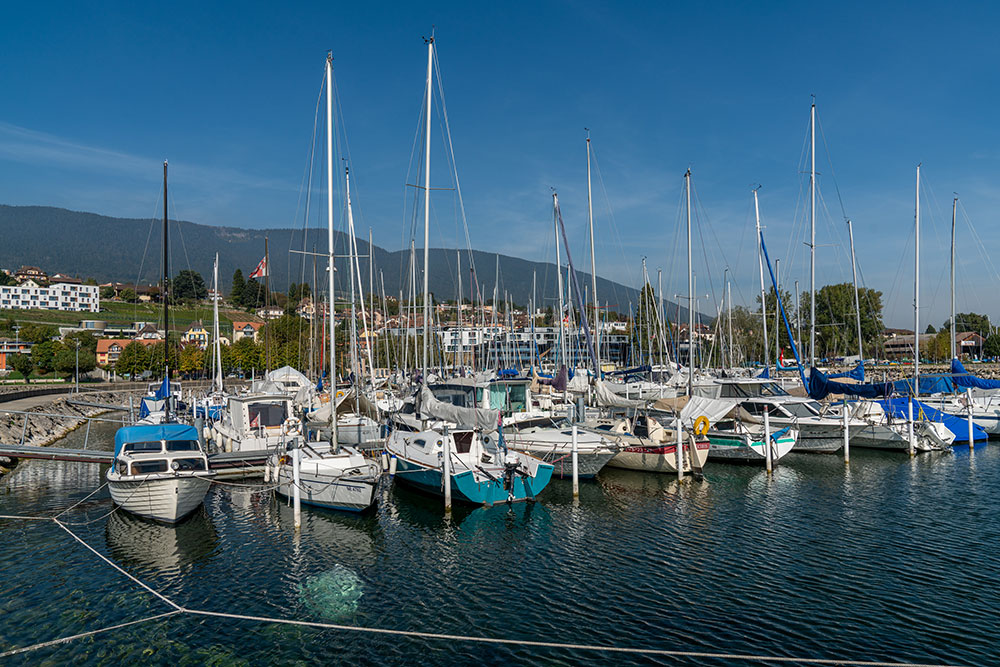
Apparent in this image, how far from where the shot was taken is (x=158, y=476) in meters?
20.9

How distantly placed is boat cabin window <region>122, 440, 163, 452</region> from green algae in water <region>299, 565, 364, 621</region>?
925 centimetres

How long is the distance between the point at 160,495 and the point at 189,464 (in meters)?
1.38

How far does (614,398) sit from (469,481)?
15.0m

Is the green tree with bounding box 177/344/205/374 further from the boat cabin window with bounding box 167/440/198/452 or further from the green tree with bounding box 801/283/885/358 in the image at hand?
the green tree with bounding box 801/283/885/358

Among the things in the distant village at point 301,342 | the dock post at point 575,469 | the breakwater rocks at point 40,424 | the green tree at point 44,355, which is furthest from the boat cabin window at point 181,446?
the green tree at point 44,355

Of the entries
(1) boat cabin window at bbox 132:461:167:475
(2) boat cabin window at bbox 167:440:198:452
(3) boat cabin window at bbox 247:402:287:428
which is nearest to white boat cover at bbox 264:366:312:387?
(3) boat cabin window at bbox 247:402:287:428

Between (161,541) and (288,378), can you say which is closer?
(161,541)

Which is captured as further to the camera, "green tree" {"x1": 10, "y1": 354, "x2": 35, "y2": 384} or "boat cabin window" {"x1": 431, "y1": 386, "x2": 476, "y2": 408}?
"green tree" {"x1": 10, "y1": 354, "x2": 35, "y2": 384}

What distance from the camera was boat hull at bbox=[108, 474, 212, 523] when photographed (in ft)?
68.5

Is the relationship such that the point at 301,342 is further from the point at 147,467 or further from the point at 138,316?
the point at 138,316

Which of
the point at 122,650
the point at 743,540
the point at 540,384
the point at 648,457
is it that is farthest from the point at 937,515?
the point at 540,384

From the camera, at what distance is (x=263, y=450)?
29891 mm

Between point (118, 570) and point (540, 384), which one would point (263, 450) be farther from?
point (540, 384)

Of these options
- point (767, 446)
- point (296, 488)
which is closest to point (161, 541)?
point (296, 488)
